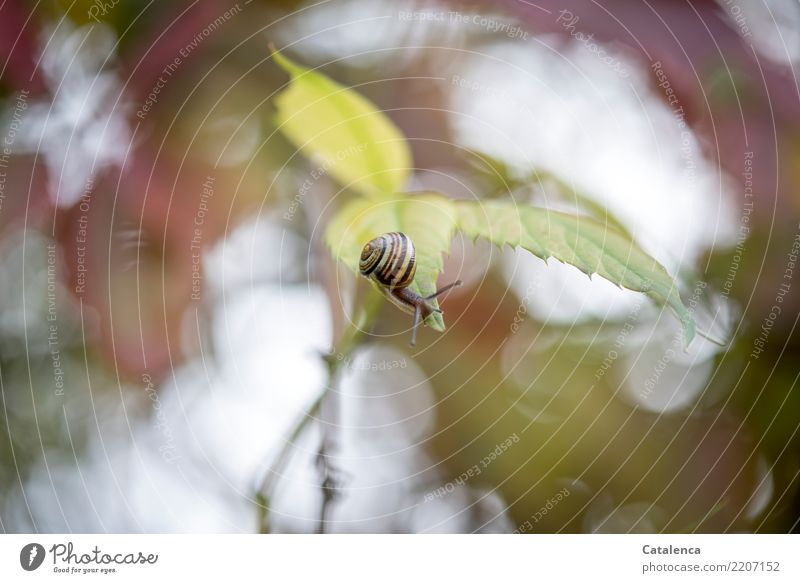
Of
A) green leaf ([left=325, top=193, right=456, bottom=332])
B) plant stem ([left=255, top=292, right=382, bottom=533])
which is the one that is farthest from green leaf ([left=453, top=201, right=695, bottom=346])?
plant stem ([left=255, top=292, right=382, bottom=533])

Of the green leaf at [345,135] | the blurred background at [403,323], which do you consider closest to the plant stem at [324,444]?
the blurred background at [403,323]

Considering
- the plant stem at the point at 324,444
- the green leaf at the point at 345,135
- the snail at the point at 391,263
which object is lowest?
the plant stem at the point at 324,444

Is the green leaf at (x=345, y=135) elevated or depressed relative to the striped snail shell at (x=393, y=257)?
elevated

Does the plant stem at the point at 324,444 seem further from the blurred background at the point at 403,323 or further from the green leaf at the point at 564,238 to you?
the green leaf at the point at 564,238

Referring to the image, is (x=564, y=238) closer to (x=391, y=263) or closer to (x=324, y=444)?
(x=391, y=263)

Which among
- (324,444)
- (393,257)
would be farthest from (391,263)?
(324,444)

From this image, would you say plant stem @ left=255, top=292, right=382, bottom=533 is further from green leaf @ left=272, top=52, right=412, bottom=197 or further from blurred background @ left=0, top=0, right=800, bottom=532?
green leaf @ left=272, top=52, right=412, bottom=197
